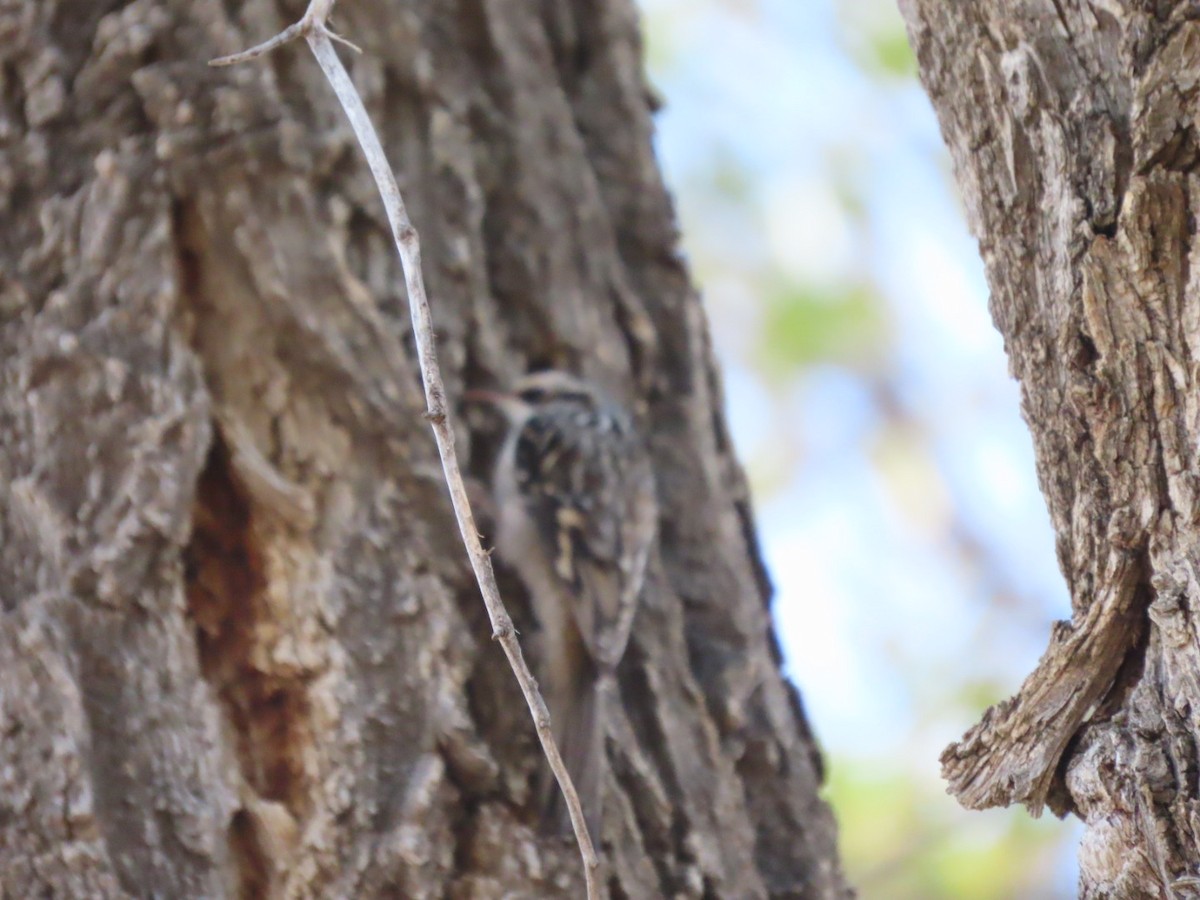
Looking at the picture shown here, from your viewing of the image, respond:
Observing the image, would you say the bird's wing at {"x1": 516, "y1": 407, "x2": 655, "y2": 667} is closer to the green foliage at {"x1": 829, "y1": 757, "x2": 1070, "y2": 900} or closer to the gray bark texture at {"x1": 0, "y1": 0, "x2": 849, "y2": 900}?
the gray bark texture at {"x1": 0, "y1": 0, "x2": 849, "y2": 900}

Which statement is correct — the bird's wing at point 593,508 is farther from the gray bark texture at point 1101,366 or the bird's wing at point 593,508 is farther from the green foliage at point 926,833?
the green foliage at point 926,833

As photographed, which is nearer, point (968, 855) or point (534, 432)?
point (534, 432)

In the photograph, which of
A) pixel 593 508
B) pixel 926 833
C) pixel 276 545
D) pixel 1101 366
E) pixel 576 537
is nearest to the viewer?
pixel 1101 366

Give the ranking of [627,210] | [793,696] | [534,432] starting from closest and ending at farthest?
[793,696] < [627,210] < [534,432]

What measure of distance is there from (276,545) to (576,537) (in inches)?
39.6

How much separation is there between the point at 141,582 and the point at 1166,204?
4.25ft

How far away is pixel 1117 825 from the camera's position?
1.20m

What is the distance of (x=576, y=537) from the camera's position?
2.78m

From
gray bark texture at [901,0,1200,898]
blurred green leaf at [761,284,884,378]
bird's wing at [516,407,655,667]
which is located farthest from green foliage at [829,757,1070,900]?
gray bark texture at [901,0,1200,898]

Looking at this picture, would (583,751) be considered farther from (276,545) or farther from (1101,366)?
(1101,366)

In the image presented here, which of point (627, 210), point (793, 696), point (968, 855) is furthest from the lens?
point (968, 855)

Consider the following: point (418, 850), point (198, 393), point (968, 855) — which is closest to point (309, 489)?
point (198, 393)

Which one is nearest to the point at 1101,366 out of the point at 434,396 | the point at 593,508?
the point at 434,396

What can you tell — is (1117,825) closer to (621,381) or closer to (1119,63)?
(1119,63)
